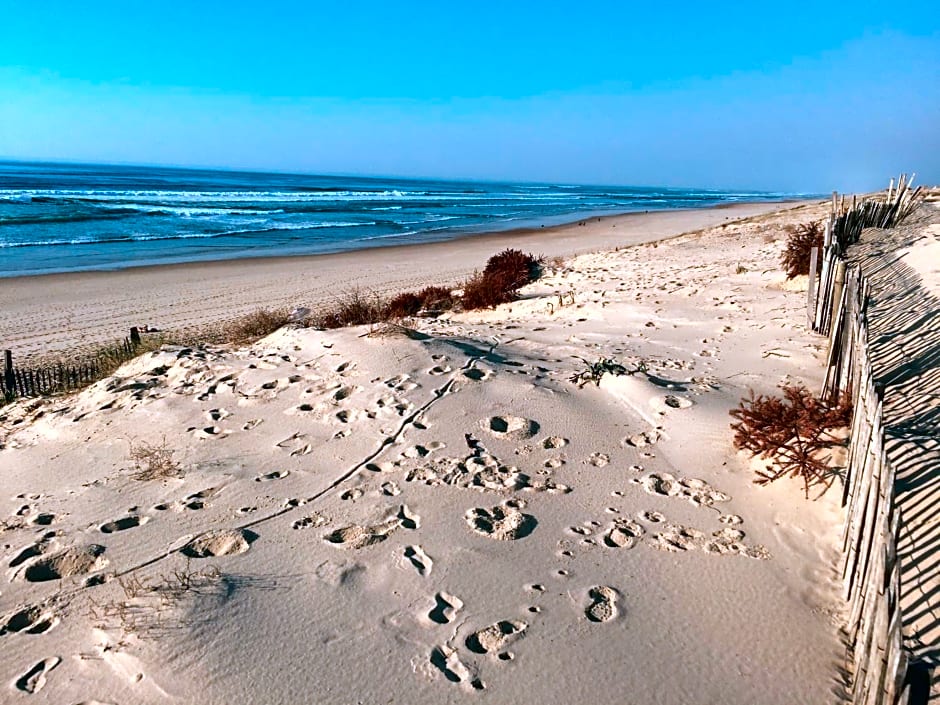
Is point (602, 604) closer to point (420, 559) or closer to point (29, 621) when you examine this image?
point (420, 559)

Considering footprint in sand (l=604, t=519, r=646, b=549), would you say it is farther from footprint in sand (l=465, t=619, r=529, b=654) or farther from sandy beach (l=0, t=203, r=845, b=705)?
footprint in sand (l=465, t=619, r=529, b=654)

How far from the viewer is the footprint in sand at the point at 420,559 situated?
2.98 metres

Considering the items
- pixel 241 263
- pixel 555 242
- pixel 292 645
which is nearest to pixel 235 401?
pixel 292 645

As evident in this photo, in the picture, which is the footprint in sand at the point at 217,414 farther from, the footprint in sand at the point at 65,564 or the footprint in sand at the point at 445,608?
the footprint in sand at the point at 445,608

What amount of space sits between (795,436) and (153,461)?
13.4 ft

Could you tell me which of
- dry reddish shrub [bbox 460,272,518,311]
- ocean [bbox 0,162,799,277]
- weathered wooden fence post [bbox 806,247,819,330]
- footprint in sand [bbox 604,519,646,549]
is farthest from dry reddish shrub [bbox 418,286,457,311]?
ocean [bbox 0,162,799,277]

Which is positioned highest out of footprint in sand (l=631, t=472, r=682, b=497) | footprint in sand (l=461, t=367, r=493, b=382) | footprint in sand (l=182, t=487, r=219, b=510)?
footprint in sand (l=461, t=367, r=493, b=382)

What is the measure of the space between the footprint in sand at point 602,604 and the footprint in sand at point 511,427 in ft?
5.10

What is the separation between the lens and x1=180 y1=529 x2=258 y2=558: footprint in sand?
313cm

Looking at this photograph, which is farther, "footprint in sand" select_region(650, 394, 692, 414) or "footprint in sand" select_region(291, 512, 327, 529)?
"footprint in sand" select_region(650, 394, 692, 414)

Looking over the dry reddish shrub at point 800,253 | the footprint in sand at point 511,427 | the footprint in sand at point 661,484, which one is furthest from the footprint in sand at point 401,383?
the dry reddish shrub at point 800,253

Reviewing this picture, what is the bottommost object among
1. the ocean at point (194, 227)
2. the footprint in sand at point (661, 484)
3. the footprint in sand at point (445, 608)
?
the ocean at point (194, 227)

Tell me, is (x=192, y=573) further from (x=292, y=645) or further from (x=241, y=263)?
(x=241, y=263)

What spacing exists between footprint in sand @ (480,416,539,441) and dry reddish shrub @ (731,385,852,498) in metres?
1.31
